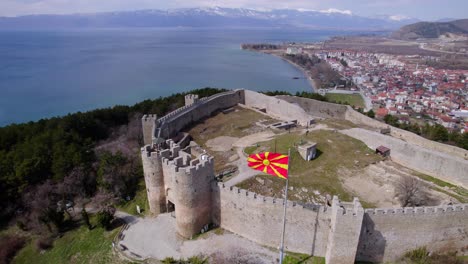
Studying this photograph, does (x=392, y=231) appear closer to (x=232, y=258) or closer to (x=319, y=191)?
(x=319, y=191)

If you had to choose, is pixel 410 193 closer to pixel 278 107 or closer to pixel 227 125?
pixel 227 125

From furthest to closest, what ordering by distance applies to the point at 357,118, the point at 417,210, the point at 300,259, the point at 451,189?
the point at 357,118 → the point at 451,189 → the point at 300,259 → the point at 417,210

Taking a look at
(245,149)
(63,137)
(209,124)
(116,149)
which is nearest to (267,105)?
(209,124)

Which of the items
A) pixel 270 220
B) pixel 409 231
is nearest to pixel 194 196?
pixel 270 220

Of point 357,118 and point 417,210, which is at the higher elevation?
point 417,210

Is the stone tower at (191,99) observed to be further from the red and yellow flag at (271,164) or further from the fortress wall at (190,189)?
the red and yellow flag at (271,164)

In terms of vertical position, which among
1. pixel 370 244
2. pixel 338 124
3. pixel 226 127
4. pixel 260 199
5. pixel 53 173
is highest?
pixel 260 199

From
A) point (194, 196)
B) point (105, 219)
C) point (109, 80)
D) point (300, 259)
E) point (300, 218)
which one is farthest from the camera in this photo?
point (109, 80)

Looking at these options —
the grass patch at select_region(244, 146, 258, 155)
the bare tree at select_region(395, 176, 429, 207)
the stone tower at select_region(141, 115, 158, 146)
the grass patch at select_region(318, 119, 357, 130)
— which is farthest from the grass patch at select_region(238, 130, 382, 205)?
the stone tower at select_region(141, 115, 158, 146)
